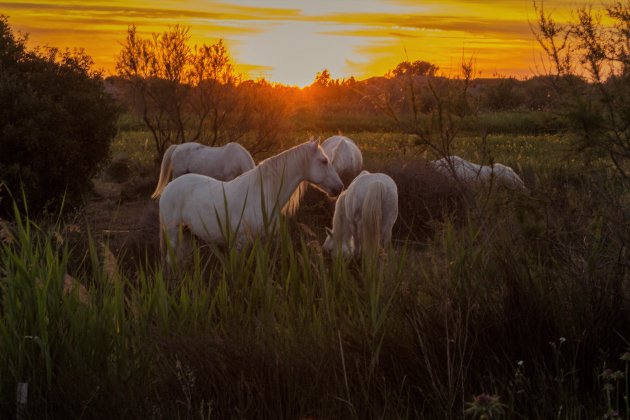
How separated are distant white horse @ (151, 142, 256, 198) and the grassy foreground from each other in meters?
11.5

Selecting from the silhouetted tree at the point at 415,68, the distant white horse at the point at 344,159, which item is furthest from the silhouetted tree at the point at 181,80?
the silhouetted tree at the point at 415,68

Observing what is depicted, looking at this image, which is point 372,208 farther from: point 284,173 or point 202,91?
point 202,91

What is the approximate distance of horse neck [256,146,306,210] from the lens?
29.8 feet

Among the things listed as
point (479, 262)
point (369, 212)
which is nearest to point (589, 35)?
point (479, 262)

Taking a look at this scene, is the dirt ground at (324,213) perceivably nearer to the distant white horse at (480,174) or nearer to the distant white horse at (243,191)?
the distant white horse at (480,174)

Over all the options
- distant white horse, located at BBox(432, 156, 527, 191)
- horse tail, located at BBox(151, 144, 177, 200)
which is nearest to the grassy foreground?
distant white horse, located at BBox(432, 156, 527, 191)

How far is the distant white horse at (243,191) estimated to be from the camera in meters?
9.09

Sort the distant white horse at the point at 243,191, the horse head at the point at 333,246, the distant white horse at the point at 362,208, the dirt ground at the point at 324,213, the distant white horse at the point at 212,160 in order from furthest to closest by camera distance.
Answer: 1. the distant white horse at the point at 212,160
2. the dirt ground at the point at 324,213
3. the distant white horse at the point at 362,208
4. the distant white horse at the point at 243,191
5. the horse head at the point at 333,246

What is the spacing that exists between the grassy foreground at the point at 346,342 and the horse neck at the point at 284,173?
12.3ft

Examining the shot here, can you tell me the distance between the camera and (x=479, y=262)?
16.9 ft

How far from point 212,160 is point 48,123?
3285 mm

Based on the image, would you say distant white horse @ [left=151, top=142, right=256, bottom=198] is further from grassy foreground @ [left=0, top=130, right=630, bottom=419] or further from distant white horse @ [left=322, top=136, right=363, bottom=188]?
grassy foreground @ [left=0, top=130, right=630, bottom=419]

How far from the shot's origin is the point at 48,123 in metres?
15.8

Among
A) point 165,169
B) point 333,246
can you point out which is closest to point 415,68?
point 333,246
